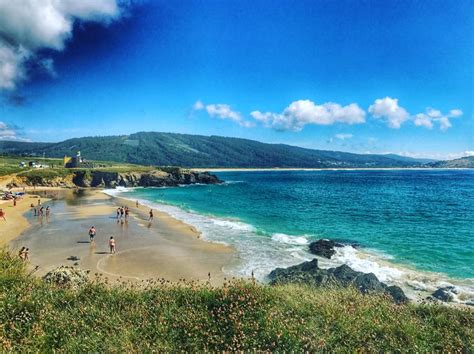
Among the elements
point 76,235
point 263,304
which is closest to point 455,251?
point 263,304

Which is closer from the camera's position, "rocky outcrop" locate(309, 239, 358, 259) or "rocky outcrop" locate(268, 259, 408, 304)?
"rocky outcrop" locate(268, 259, 408, 304)

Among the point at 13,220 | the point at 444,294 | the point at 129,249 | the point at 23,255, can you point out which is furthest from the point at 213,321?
the point at 13,220

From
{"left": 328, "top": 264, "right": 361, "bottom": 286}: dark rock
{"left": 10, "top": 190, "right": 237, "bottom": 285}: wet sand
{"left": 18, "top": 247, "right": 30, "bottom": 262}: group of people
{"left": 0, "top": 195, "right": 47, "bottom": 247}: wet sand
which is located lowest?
{"left": 0, "top": 195, "right": 47, "bottom": 247}: wet sand

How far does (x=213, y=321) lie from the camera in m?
8.50

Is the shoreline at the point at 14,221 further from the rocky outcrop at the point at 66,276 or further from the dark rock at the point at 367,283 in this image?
the dark rock at the point at 367,283

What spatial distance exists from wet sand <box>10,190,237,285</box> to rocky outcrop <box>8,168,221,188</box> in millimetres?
54195

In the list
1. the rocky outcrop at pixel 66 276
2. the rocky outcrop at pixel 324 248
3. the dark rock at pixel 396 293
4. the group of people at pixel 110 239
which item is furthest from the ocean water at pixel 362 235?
the rocky outcrop at pixel 66 276

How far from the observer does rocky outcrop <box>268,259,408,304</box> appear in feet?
55.8

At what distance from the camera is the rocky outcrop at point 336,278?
1702 centimetres

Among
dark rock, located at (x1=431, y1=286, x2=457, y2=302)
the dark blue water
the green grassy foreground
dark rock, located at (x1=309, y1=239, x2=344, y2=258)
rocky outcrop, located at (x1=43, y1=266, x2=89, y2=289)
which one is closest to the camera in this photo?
the green grassy foreground

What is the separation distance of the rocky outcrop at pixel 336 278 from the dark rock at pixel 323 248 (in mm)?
6902

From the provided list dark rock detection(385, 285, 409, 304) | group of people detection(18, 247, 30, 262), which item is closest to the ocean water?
dark rock detection(385, 285, 409, 304)

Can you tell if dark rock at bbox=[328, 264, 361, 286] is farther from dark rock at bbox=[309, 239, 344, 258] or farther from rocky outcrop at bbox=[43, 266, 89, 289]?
rocky outcrop at bbox=[43, 266, 89, 289]

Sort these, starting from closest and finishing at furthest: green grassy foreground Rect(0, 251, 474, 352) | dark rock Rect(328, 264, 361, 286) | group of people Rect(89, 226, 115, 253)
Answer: green grassy foreground Rect(0, 251, 474, 352), dark rock Rect(328, 264, 361, 286), group of people Rect(89, 226, 115, 253)
